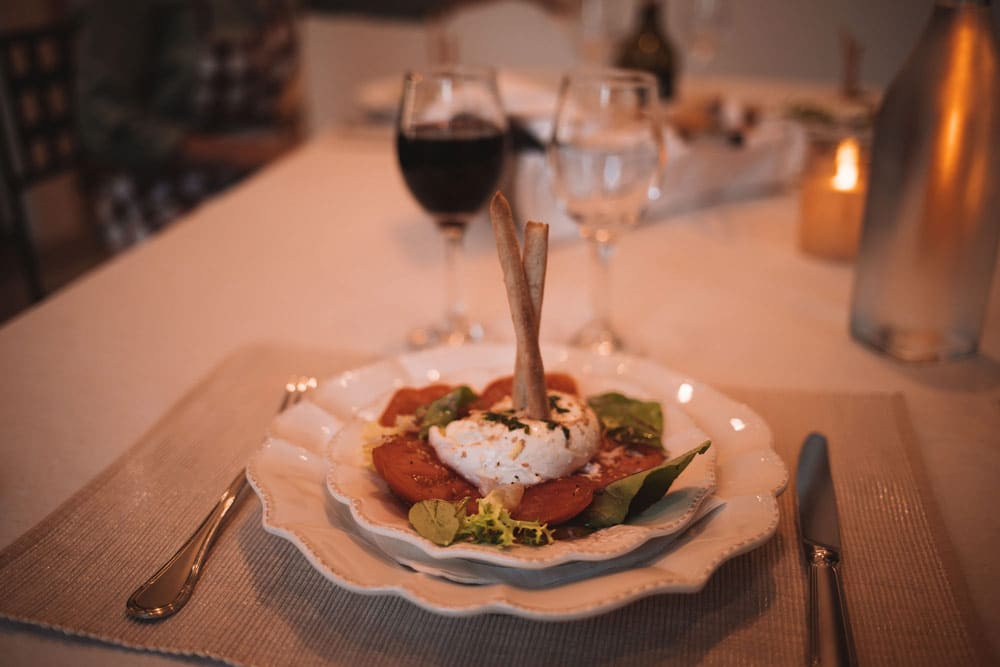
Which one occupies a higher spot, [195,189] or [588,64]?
[588,64]

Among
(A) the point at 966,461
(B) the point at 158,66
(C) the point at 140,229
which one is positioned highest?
(B) the point at 158,66

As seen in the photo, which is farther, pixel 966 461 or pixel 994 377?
pixel 994 377

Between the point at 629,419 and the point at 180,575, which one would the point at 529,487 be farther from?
the point at 180,575

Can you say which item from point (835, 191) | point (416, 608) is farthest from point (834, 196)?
point (416, 608)

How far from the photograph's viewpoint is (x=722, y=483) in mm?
584

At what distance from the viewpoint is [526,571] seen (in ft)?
1.65

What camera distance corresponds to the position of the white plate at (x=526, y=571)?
461 mm

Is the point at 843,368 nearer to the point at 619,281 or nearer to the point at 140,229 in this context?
the point at 619,281

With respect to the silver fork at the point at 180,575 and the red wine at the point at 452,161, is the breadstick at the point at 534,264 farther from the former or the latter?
the red wine at the point at 452,161

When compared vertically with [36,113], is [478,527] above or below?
below

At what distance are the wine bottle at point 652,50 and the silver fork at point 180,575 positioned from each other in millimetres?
1468

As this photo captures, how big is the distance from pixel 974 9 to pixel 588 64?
162 centimetres

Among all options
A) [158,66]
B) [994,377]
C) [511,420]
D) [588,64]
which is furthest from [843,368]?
Result: [158,66]

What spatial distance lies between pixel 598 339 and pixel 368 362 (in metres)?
0.27
